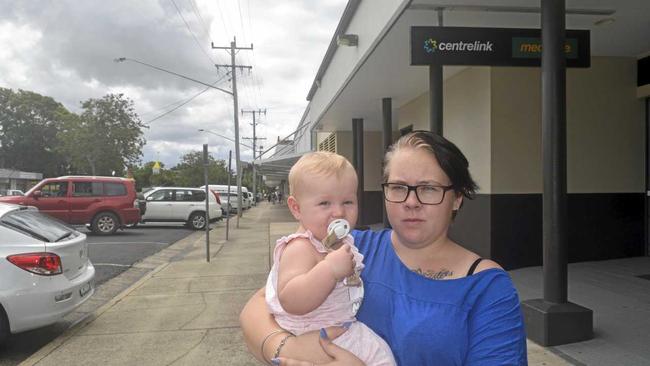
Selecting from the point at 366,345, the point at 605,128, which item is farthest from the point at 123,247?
the point at 366,345

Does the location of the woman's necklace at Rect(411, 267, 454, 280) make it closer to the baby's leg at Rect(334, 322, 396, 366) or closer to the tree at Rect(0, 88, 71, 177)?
the baby's leg at Rect(334, 322, 396, 366)

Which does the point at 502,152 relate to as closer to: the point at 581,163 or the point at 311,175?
the point at 581,163

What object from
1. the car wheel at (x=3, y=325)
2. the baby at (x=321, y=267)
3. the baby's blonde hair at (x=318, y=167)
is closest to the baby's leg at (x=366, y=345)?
the baby at (x=321, y=267)

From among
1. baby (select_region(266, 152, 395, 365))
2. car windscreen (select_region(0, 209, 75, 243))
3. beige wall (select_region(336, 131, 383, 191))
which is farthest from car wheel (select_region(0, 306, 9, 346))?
beige wall (select_region(336, 131, 383, 191))

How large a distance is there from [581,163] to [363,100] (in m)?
5.85

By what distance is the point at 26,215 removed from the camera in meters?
5.73

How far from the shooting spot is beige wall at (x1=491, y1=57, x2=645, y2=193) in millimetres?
7906

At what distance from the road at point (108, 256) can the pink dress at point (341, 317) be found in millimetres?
4614

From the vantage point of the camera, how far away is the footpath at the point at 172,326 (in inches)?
189

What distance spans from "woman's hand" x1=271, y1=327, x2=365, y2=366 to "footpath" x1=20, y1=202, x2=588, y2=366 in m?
3.20

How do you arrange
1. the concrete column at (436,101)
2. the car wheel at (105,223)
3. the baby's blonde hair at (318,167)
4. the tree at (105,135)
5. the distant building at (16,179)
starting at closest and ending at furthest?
the baby's blonde hair at (318,167) → the concrete column at (436,101) → the car wheel at (105,223) → the tree at (105,135) → the distant building at (16,179)

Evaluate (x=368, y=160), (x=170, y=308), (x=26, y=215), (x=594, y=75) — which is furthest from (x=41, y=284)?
(x=368, y=160)

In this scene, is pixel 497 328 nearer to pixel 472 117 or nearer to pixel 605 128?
pixel 472 117

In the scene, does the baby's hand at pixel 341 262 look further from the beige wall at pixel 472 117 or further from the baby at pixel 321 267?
the beige wall at pixel 472 117
